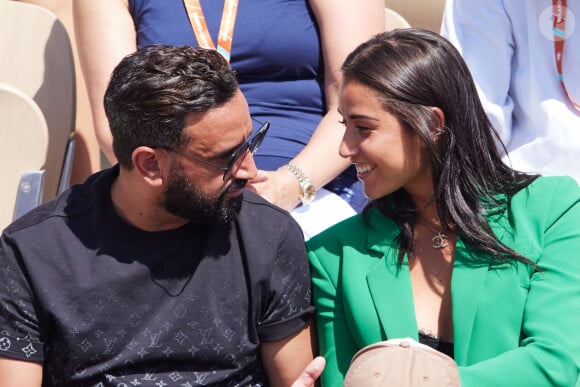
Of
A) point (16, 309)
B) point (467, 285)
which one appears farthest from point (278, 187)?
point (16, 309)

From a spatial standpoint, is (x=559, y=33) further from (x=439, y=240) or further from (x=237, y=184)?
(x=237, y=184)

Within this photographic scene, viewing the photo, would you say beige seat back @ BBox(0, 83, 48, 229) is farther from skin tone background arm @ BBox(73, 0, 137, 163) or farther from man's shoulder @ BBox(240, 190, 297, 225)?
man's shoulder @ BBox(240, 190, 297, 225)

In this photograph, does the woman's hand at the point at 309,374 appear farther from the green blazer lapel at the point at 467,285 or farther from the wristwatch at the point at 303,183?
the wristwatch at the point at 303,183

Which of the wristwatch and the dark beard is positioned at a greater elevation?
the dark beard

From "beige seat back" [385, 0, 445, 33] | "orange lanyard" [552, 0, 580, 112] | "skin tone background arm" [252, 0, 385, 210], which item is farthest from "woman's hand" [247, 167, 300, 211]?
"beige seat back" [385, 0, 445, 33]

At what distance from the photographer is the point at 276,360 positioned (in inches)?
94.3

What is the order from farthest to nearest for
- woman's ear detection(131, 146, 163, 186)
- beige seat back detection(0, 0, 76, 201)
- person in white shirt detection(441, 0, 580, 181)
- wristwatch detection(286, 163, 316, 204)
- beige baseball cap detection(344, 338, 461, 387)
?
beige seat back detection(0, 0, 76, 201), person in white shirt detection(441, 0, 580, 181), wristwatch detection(286, 163, 316, 204), woman's ear detection(131, 146, 163, 186), beige baseball cap detection(344, 338, 461, 387)

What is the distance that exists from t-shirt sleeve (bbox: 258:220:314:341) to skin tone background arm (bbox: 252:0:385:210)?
37 cm

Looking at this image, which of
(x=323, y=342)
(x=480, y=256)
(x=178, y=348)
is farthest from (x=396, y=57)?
(x=178, y=348)

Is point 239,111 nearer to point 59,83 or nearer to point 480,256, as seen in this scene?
point 480,256

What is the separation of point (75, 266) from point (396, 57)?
90 cm

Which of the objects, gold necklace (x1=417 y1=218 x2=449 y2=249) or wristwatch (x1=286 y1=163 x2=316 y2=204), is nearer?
gold necklace (x1=417 y1=218 x2=449 y2=249)

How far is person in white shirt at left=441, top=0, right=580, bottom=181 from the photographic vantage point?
291 cm

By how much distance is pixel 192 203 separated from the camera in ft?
7.57
